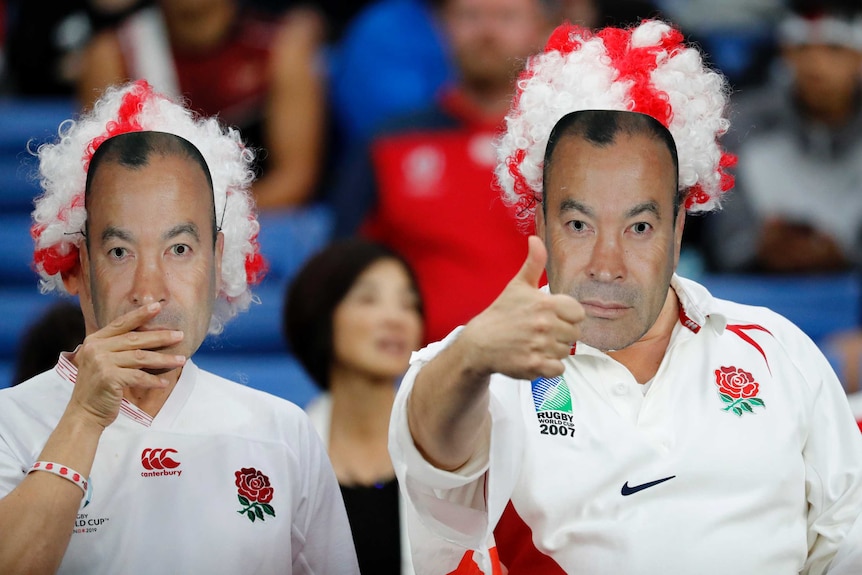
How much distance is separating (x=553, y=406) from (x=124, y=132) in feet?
3.53

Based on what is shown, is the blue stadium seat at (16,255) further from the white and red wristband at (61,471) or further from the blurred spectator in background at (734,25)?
the white and red wristband at (61,471)

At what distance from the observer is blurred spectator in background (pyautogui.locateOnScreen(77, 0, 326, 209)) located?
573 centimetres

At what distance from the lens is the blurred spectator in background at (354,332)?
422 cm

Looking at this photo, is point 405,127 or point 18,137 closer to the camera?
point 405,127

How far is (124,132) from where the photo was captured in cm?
282

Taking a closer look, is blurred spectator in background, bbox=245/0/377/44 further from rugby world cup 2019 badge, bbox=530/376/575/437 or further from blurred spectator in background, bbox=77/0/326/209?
rugby world cup 2019 badge, bbox=530/376/575/437

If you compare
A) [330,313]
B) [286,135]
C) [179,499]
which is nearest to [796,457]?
[179,499]

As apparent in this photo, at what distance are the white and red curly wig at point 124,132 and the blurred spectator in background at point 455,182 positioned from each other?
6.71 feet

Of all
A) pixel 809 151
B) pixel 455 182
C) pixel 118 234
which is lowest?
pixel 118 234

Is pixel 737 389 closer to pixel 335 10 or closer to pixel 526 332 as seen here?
pixel 526 332

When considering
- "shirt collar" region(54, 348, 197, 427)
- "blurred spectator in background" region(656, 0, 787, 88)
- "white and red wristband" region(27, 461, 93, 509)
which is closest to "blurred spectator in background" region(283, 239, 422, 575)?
"shirt collar" region(54, 348, 197, 427)

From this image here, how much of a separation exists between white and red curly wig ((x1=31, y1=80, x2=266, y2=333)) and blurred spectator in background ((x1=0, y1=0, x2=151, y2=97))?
119 inches

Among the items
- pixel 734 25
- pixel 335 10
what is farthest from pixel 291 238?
pixel 734 25

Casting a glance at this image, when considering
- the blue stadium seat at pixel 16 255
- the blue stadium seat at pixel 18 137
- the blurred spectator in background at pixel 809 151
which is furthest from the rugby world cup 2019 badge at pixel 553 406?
the blue stadium seat at pixel 18 137
